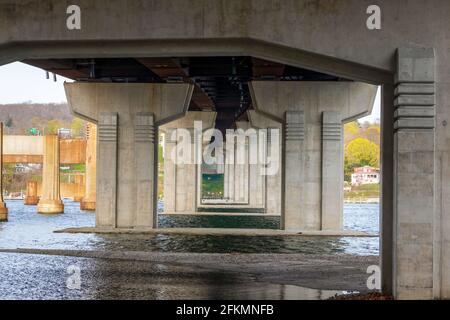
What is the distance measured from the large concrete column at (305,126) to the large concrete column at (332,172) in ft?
0.41

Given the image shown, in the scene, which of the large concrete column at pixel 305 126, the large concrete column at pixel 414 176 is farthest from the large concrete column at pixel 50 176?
the large concrete column at pixel 414 176

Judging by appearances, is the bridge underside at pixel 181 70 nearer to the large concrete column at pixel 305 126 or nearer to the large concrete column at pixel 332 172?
the large concrete column at pixel 305 126

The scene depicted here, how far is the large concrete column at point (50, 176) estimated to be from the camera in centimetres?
8494

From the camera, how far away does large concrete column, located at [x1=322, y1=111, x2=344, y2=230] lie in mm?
48000

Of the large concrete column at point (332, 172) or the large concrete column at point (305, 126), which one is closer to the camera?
the large concrete column at point (332, 172)

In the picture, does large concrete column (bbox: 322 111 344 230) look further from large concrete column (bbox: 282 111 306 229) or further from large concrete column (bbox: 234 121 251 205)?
large concrete column (bbox: 234 121 251 205)

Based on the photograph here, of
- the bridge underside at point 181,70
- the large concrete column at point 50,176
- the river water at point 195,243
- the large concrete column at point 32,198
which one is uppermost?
the bridge underside at point 181,70

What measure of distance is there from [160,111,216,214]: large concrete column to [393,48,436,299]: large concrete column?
56593 mm

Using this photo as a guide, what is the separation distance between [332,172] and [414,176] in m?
30.0

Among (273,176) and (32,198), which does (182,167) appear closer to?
(273,176)

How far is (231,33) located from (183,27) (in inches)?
48.8

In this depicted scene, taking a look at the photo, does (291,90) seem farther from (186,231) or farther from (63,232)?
(63,232)

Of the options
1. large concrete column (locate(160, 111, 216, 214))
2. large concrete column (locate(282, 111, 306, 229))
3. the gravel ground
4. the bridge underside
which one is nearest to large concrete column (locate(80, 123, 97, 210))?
large concrete column (locate(160, 111, 216, 214))

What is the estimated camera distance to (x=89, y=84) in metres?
49.5
